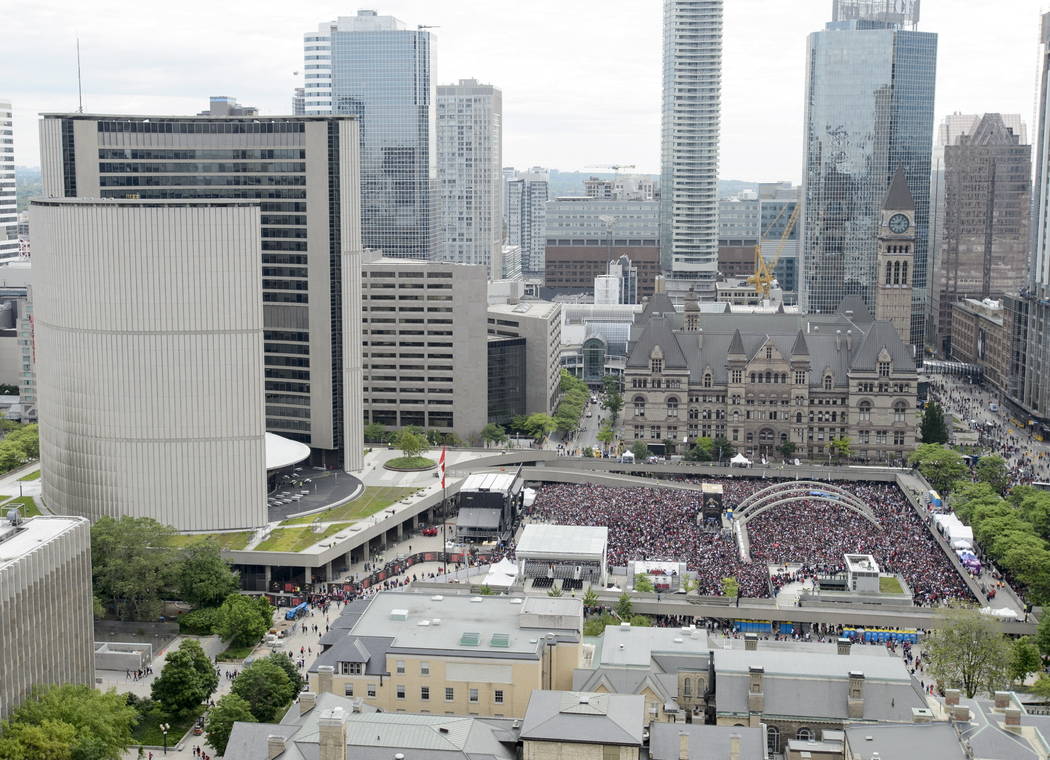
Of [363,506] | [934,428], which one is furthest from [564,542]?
[934,428]

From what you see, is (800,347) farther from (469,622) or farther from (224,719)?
(224,719)

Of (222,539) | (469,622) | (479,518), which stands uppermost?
(469,622)

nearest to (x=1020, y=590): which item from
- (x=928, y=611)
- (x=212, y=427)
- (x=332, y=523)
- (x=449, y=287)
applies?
(x=928, y=611)

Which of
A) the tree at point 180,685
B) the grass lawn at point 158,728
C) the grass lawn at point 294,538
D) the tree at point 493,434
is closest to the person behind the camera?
the grass lawn at point 158,728

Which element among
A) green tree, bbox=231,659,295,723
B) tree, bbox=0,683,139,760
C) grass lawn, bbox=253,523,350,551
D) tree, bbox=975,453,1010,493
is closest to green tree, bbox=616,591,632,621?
green tree, bbox=231,659,295,723

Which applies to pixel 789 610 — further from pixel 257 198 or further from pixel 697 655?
pixel 257 198

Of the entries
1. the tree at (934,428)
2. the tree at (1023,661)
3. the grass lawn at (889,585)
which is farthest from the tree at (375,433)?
the tree at (1023,661)

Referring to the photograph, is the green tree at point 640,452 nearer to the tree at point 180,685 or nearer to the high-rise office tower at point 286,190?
the high-rise office tower at point 286,190
